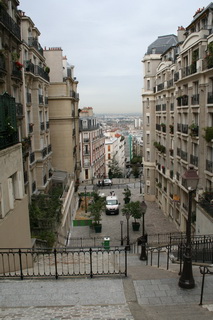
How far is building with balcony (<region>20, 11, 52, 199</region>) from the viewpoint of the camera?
23250 mm

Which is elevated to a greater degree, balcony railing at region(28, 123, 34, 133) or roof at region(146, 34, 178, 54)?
roof at region(146, 34, 178, 54)

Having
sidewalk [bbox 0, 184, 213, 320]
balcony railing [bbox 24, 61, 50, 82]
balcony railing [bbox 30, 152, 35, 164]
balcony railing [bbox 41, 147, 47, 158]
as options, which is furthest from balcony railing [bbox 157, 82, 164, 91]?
sidewalk [bbox 0, 184, 213, 320]

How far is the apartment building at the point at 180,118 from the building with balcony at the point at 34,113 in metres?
12.4

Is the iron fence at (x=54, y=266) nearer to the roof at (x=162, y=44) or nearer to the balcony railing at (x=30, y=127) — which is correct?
the balcony railing at (x=30, y=127)

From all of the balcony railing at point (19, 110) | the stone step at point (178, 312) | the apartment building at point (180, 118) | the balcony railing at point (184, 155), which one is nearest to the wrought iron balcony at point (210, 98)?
the apartment building at point (180, 118)

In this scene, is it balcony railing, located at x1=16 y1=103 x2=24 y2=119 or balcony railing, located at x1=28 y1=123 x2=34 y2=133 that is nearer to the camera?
balcony railing, located at x1=16 y1=103 x2=24 y2=119

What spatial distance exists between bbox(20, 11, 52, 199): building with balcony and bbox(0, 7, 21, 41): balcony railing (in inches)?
98.8

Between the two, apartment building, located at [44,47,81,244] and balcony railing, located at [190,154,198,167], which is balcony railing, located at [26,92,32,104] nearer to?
apartment building, located at [44,47,81,244]

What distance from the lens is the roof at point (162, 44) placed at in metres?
37.9

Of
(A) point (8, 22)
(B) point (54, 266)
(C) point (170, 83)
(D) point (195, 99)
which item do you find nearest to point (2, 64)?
(A) point (8, 22)

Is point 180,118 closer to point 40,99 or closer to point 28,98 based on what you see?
point 40,99

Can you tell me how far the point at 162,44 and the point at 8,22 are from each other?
2447 centimetres

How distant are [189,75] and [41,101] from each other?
12969 mm

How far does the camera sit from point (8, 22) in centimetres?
1866
